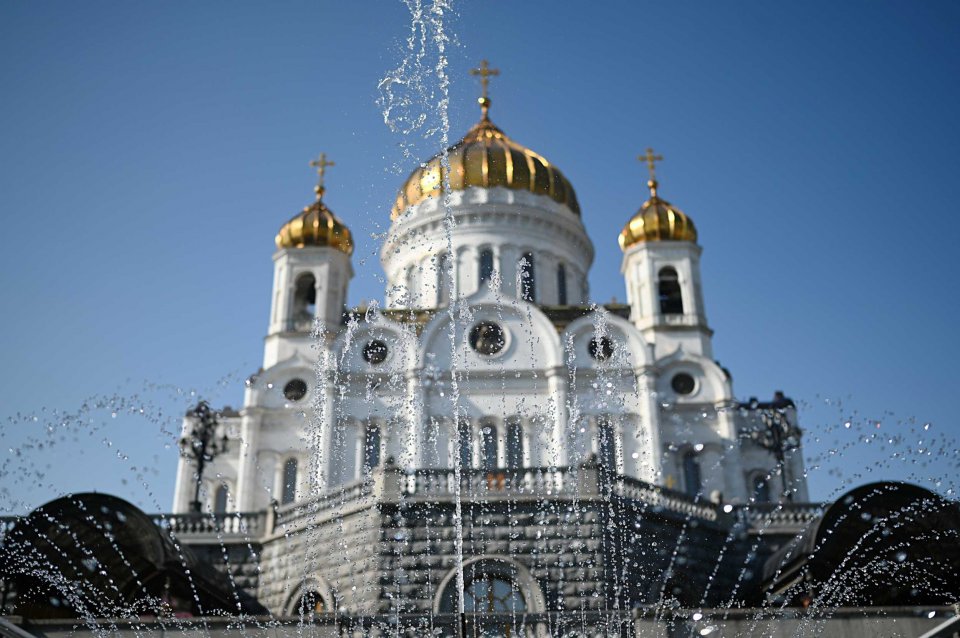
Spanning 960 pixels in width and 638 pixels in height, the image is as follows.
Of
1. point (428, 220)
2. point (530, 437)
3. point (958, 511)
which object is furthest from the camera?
point (428, 220)

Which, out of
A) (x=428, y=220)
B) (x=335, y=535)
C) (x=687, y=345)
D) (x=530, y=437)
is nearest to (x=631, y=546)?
(x=335, y=535)

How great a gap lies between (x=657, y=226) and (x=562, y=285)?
497 cm

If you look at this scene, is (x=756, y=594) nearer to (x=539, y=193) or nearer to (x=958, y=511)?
(x=958, y=511)

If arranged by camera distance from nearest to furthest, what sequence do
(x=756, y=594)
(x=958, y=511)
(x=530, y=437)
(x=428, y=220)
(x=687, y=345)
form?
1. (x=958, y=511)
2. (x=756, y=594)
3. (x=530, y=437)
4. (x=687, y=345)
5. (x=428, y=220)

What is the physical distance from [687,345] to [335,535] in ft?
52.9

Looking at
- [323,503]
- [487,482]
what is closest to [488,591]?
[487,482]

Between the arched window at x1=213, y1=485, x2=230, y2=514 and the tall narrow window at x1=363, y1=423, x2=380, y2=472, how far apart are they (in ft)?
20.2

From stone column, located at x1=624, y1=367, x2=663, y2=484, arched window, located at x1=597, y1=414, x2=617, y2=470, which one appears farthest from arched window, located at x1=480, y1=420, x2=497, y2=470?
stone column, located at x1=624, y1=367, x2=663, y2=484

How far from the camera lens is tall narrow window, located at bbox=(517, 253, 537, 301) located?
3500 centimetres

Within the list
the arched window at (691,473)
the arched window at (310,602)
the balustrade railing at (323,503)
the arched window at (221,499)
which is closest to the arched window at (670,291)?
the arched window at (691,473)

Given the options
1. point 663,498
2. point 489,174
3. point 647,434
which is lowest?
point 663,498

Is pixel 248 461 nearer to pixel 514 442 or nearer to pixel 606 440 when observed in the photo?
pixel 514 442

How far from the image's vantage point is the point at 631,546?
1822 cm

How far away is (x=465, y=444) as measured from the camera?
89.1ft
